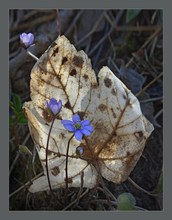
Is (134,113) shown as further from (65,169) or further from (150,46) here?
(150,46)

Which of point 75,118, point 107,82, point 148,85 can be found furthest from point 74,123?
point 148,85

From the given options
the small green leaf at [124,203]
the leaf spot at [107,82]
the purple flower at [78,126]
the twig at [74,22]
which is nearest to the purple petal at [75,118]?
the purple flower at [78,126]

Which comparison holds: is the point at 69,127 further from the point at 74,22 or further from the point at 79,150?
the point at 74,22

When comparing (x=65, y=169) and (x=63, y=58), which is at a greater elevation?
(x=63, y=58)

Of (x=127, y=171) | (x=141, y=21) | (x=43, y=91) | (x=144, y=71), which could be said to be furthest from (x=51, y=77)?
(x=141, y=21)

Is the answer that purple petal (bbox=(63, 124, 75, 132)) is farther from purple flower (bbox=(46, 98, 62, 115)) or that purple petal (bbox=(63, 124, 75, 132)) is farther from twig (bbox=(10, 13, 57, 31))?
twig (bbox=(10, 13, 57, 31))

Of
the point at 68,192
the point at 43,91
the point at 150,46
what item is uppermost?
the point at 43,91

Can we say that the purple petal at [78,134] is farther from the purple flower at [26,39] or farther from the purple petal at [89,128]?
the purple flower at [26,39]
